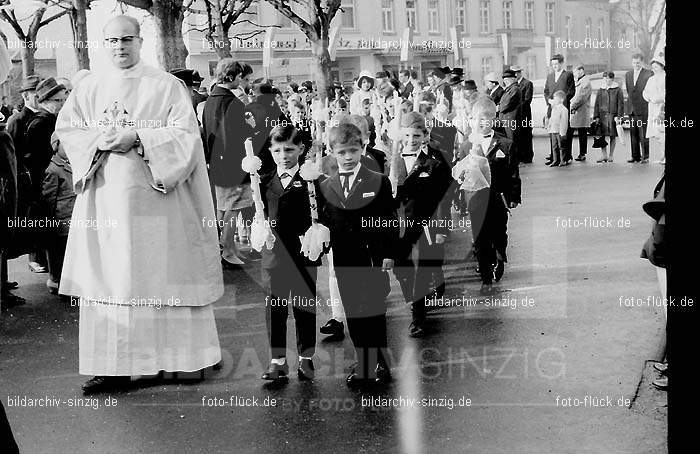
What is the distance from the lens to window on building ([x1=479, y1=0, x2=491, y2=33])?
4569 centimetres

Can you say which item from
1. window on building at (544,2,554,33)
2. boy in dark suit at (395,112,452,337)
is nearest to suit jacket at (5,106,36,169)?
boy in dark suit at (395,112,452,337)

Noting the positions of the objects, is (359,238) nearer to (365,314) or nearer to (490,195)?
(365,314)

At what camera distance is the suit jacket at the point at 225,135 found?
8.56m

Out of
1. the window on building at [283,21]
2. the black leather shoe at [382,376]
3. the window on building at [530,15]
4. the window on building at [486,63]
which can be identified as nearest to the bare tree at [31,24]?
the window on building at [283,21]

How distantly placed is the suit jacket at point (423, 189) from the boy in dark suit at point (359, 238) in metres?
1.10

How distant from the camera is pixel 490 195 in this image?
7.50 metres

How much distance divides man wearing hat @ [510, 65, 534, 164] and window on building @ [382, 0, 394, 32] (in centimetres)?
2693

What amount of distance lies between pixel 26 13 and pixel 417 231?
33992 millimetres

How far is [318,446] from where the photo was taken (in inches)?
168

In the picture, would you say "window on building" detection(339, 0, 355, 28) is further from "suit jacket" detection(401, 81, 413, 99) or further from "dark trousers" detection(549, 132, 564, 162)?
"dark trousers" detection(549, 132, 564, 162)

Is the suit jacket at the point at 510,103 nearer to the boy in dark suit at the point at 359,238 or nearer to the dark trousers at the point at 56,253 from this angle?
the dark trousers at the point at 56,253

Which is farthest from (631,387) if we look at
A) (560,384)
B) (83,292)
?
(83,292)

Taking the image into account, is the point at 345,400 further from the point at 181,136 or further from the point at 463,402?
the point at 181,136

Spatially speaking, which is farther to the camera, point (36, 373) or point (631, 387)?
point (36, 373)
